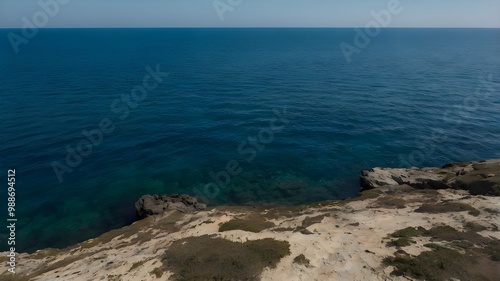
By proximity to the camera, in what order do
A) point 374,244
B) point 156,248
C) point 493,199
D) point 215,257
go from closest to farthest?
1. point 215,257
2. point 374,244
3. point 156,248
4. point 493,199

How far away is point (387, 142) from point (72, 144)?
7088 centimetres

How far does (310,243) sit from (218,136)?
152 feet

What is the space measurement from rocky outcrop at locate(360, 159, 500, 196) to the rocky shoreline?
11.4 inches

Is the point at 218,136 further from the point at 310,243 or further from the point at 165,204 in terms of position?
the point at 310,243

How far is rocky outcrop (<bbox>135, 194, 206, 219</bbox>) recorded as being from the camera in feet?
146

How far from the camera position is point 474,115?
8700 centimetres

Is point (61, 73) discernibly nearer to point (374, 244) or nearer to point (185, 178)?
point (185, 178)

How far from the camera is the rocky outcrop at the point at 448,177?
136 feet

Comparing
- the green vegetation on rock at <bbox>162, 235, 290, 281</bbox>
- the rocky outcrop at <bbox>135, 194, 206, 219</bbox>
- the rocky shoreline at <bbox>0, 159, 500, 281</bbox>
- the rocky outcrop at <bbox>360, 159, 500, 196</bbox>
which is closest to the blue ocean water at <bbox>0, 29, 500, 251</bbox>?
the rocky outcrop at <bbox>135, 194, 206, 219</bbox>

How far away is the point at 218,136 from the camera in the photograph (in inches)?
2837

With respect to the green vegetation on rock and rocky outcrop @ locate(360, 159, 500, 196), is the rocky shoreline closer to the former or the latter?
the green vegetation on rock

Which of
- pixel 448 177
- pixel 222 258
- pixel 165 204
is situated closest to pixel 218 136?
pixel 165 204

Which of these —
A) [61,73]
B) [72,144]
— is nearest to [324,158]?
[72,144]

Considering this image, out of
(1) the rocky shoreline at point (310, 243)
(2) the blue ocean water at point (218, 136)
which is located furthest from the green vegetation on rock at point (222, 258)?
(2) the blue ocean water at point (218, 136)
